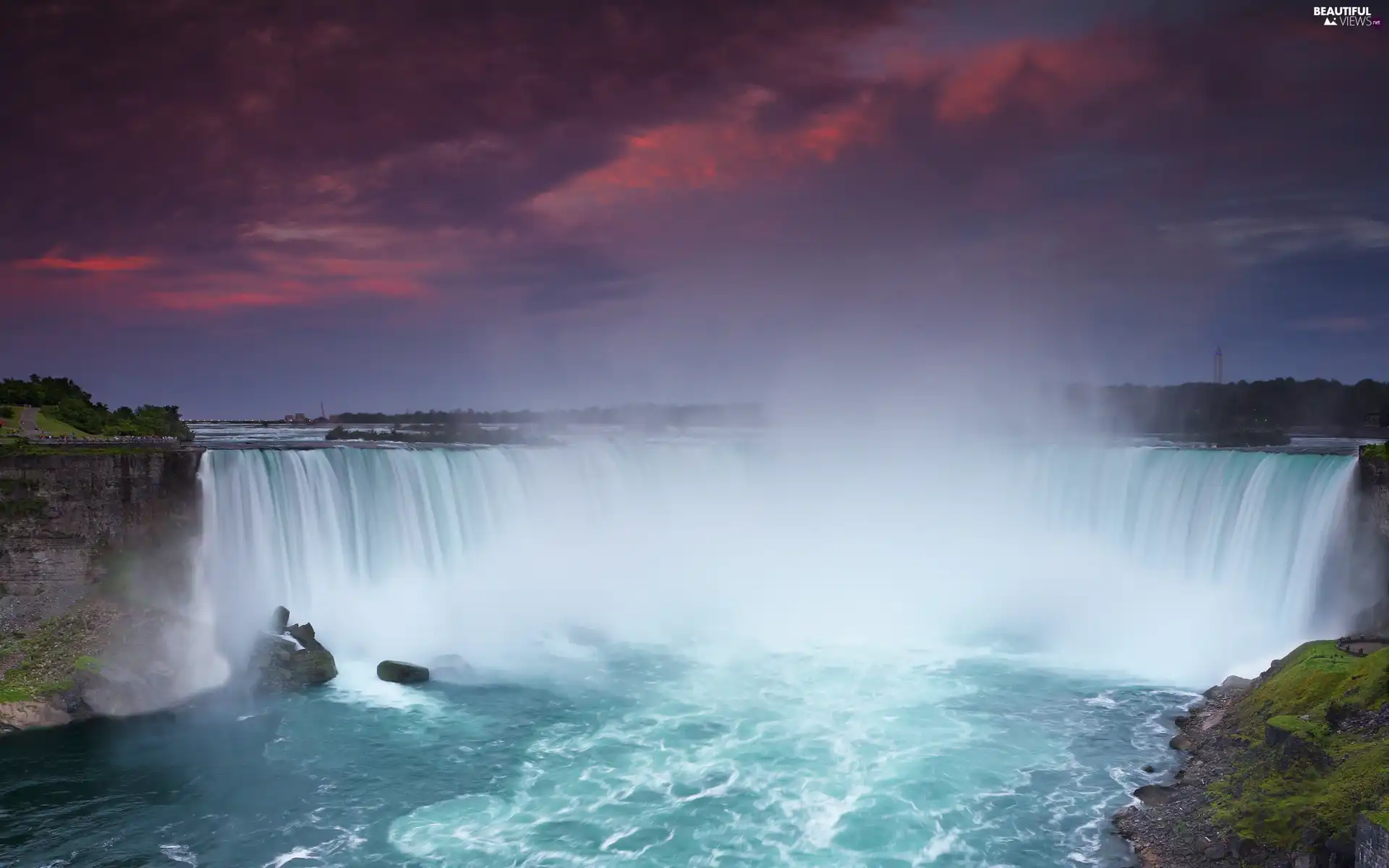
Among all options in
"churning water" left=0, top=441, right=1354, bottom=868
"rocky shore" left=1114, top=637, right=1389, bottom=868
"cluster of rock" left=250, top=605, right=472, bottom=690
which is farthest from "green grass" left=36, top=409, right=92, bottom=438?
"rocky shore" left=1114, top=637, right=1389, bottom=868

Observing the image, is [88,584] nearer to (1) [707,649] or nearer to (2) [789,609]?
(1) [707,649]

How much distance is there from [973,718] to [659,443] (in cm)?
2205

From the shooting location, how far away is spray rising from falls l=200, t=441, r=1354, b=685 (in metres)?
23.7

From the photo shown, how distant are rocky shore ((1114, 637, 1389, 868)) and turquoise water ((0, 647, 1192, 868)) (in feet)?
2.75

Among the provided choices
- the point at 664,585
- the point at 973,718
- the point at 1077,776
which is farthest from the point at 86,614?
the point at 1077,776

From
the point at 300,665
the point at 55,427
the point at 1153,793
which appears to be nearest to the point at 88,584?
the point at 300,665

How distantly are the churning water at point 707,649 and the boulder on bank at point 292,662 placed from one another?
737 mm

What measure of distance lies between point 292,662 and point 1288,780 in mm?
21401

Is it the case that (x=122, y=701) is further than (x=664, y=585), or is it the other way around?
(x=664, y=585)

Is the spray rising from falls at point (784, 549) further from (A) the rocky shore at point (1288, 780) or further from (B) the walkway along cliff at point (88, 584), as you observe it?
(A) the rocky shore at point (1288, 780)

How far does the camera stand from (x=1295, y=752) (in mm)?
13125

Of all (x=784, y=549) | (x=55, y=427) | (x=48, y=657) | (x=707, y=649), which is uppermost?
(x=55, y=427)

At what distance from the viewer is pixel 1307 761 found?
42.1 feet

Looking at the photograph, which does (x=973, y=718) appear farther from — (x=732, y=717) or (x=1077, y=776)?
(x=732, y=717)
